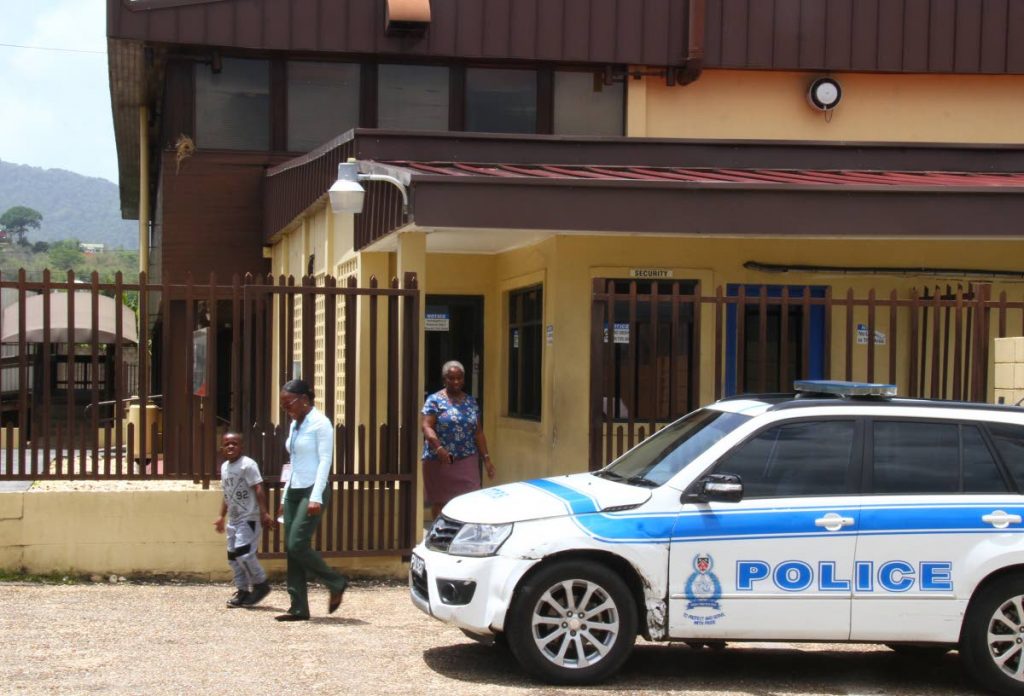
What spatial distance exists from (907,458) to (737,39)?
11319mm

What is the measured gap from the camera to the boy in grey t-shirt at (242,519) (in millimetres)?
9461

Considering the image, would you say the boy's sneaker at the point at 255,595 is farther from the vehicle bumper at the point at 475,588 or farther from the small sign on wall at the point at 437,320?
the small sign on wall at the point at 437,320

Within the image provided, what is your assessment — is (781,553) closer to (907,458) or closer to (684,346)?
(907,458)

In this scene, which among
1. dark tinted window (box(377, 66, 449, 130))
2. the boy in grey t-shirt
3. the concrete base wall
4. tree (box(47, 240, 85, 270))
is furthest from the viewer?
tree (box(47, 240, 85, 270))

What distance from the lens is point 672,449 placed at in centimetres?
809

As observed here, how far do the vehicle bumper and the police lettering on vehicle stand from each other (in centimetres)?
122

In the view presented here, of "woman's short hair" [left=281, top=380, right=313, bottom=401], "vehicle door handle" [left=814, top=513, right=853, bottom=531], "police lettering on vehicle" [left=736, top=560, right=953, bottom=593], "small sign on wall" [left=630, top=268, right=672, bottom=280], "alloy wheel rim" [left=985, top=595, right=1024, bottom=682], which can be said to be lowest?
"alloy wheel rim" [left=985, top=595, right=1024, bottom=682]

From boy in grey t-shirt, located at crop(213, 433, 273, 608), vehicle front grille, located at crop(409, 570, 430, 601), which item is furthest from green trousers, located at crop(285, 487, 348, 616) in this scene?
vehicle front grille, located at crop(409, 570, 430, 601)

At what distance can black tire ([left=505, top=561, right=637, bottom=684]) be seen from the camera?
734cm

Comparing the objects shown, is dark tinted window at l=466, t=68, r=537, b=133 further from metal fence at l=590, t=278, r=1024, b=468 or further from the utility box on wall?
the utility box on wall

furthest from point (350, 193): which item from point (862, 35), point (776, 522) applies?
point (862, 35)

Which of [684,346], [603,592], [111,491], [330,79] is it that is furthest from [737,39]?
[603,592]

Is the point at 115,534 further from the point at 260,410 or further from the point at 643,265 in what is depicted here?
the point at 643,265

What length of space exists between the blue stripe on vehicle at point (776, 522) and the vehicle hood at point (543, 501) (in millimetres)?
51
